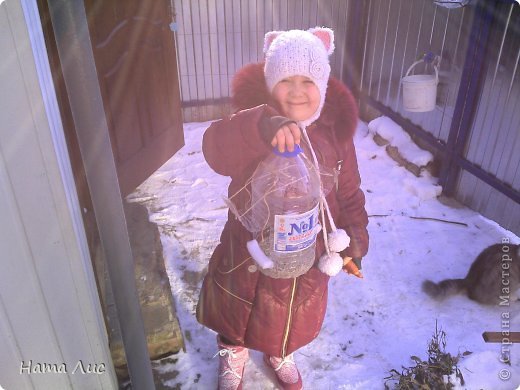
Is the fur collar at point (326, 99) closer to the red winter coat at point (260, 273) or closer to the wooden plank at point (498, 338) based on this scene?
the red winter coat at point (260, 273)

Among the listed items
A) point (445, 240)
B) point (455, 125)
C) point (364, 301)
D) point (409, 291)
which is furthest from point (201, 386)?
point (455, 125)

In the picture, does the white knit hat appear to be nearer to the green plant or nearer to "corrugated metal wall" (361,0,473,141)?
the green plant

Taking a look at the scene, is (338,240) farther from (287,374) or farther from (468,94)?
(468,94)

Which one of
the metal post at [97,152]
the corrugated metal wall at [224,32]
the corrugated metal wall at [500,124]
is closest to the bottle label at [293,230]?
the metal post at [97,152]

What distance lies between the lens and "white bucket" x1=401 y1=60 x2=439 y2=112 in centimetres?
448

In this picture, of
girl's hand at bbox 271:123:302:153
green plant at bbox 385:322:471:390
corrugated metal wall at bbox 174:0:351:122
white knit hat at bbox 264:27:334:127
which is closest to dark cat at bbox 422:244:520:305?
green plant at bbox 385:322:471:390

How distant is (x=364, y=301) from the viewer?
10.9 ft

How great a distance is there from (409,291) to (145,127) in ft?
9.60

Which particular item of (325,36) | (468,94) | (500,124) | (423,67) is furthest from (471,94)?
(325,36)

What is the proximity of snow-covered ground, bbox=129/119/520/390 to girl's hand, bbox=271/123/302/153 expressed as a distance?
1.71m

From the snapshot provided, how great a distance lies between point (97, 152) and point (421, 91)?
3.94m

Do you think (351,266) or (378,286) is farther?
(378,286)

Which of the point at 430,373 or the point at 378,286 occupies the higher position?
the point at 430,373

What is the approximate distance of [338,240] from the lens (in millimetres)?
2078
